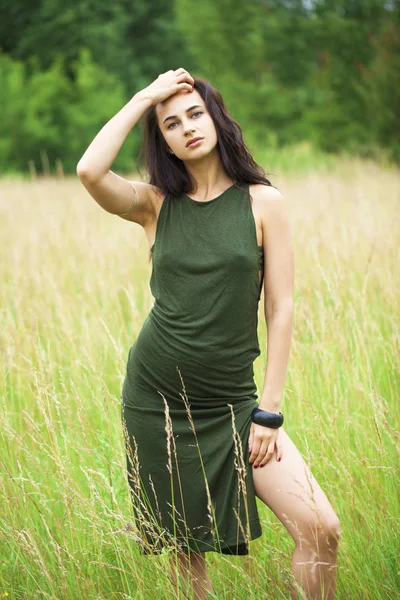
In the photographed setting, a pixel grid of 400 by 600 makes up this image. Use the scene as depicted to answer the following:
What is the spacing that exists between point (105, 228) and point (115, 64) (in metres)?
18.2

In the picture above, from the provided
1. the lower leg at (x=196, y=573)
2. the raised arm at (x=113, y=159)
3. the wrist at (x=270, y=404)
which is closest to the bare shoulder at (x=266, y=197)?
the raised arm at (x=113, y=159)

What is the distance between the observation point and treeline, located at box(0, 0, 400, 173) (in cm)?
1435

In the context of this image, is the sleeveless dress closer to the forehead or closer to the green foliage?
the forehead

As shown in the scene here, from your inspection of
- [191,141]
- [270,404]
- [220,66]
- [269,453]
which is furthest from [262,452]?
[220,66]

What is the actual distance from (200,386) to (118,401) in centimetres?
42

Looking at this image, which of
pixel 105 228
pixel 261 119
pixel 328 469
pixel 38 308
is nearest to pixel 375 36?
pixel 261 119

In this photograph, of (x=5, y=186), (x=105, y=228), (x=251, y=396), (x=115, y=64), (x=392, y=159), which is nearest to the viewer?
(x=251, y=396)

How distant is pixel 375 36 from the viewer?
46.0 feet

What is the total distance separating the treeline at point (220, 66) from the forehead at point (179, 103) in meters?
11.4

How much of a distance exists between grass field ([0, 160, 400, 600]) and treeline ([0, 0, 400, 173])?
24.6ft

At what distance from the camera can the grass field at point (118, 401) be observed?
7.32 ft

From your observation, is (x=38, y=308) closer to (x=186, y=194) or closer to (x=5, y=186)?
(x=186, y=194)

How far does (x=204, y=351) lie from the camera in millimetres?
2074

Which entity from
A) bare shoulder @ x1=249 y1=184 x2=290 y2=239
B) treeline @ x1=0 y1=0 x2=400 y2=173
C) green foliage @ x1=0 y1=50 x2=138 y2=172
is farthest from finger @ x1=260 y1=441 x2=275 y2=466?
green foliage @ x1=0 y1=50 x2=138 y2=172
